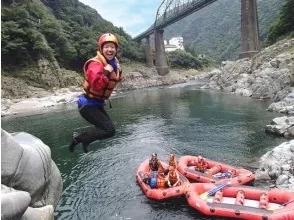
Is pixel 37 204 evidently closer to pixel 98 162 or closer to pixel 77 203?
pixel 77 203

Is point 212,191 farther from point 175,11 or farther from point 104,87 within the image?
point 175,11

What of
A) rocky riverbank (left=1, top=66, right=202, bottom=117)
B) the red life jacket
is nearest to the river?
rocky riverbank (left=1, top=66, right=202, bottom=117)

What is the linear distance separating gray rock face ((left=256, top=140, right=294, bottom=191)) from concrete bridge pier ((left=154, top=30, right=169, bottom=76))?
2408 inches

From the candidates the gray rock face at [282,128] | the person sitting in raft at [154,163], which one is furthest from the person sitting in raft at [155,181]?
the gray rock face at [282,128]

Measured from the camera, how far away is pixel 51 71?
159 ft

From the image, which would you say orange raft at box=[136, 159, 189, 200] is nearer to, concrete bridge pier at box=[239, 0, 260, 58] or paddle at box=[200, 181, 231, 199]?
paddle at box=[200, 181, 231, 199]

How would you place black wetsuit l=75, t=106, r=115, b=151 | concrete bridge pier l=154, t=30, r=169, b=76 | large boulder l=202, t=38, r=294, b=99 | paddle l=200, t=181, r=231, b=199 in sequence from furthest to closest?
concrete bridge pier l=154, t=30, r=169, b=76 → large boulder l=202, t=38, r=294, b=99 → paddle l=200, t=181, r=231, b=199 → black wetsuit l=75, t=106, r=115, b=151

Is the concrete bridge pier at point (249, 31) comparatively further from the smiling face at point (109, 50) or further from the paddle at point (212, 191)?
the smiling face at point (109, 50)

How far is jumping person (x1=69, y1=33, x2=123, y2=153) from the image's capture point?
559cm

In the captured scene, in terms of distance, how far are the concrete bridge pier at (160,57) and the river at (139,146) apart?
41.0 metres

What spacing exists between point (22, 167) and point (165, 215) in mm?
7047

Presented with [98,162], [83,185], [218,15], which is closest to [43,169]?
[83,185]

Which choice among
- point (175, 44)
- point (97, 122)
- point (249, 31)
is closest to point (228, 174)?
point (97, 122)

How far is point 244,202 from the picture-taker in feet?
35.6
